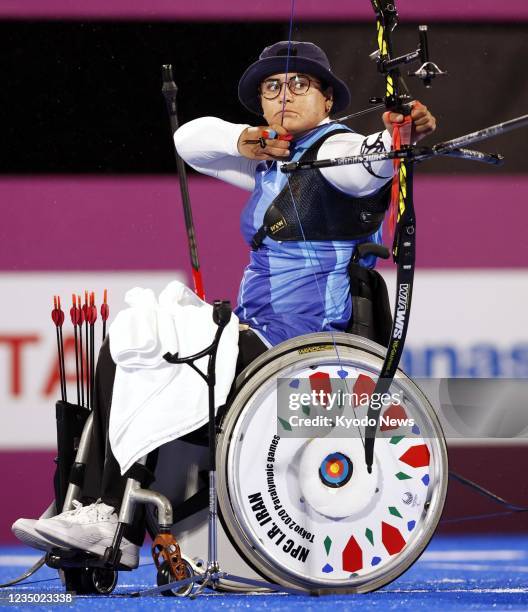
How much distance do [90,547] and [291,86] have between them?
1235 millimetres

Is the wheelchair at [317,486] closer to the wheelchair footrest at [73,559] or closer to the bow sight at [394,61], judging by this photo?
the wheelchair footrest at [73,559]

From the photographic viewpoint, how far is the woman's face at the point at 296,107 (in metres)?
3.42

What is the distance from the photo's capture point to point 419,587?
339 cm

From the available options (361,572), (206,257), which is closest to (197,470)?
(361,572)

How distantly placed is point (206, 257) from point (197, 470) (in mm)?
1773

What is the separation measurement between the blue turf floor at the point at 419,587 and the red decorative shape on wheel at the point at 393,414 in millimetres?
371

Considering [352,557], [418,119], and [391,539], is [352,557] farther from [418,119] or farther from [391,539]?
[418,119]

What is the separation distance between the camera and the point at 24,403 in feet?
16.1

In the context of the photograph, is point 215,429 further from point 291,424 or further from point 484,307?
point 484,307

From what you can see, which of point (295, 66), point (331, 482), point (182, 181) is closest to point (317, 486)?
point (331, 482)

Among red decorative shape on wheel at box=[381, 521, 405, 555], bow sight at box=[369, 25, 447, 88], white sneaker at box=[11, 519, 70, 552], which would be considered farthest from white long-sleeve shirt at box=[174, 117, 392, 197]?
white sneaker at box=[11, 519, 70, 552]

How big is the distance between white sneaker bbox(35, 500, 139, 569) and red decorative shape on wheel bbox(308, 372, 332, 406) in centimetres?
53

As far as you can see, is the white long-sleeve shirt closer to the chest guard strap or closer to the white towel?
the chest guard strap

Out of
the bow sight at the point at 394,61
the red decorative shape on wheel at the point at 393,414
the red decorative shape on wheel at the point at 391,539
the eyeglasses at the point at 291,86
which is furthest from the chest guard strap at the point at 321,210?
the red decorative shape on wheel at the point at 391,539
